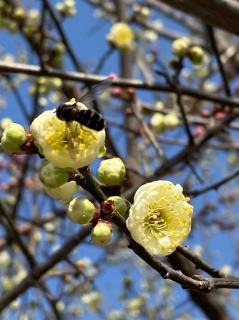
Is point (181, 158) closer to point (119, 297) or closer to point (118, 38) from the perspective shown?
point (118, 38)

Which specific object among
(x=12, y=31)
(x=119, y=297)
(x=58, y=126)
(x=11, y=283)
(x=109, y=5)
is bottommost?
(x=119, y=297)

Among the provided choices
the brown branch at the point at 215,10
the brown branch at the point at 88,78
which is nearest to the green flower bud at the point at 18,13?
the brown branch at the point at 88,78

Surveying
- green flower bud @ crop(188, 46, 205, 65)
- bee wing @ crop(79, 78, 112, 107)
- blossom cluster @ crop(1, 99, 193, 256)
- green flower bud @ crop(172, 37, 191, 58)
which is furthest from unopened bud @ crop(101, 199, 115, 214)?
green flower bud @ crop(188, 46, 205, 65)

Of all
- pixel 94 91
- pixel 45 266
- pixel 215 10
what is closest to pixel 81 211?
pixel 94 91

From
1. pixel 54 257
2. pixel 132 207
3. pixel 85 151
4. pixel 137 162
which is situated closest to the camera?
pixel 85 151

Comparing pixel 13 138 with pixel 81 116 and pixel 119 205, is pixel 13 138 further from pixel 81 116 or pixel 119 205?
pixel 119 205

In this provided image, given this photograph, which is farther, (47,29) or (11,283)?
(11,283)

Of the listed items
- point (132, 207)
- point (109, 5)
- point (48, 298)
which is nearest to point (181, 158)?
point (48, 298)

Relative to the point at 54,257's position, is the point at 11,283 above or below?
below

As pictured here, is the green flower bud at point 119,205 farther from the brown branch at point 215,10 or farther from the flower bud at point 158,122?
the flower bud at point 158,122
